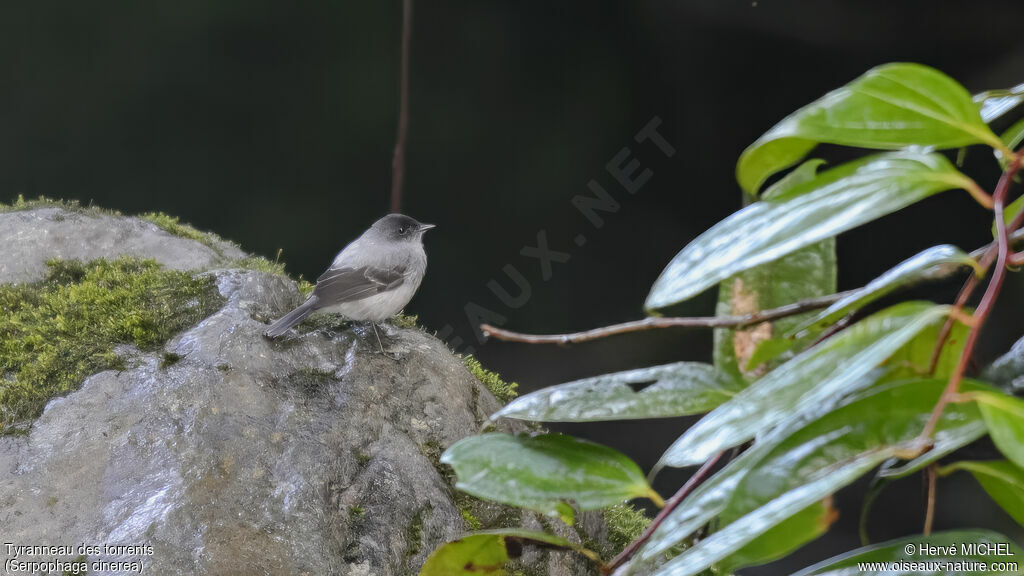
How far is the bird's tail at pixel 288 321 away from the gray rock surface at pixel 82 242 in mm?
494

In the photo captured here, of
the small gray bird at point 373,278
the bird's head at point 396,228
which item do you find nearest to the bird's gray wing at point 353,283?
the small gray bird at point 373,278

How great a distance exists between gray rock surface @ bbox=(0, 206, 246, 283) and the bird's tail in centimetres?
49

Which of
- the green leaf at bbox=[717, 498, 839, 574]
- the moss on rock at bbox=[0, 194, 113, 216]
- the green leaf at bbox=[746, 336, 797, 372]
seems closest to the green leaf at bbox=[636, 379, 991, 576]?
the green leaf at bbox=[717, 498, 839, 574]

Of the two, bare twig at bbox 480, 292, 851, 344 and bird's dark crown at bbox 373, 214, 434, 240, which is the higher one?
bare twig at bbox 480, 292, 851, 344

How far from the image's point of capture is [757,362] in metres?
0.87

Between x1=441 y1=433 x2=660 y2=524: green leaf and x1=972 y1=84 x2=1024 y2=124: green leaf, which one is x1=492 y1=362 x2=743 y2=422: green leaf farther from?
x1=972 y1=84 x2=1024 y2=124: green leaf

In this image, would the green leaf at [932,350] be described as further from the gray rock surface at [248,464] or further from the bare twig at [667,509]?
the gray rock surface at [248,464]

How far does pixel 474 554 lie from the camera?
0.91 m

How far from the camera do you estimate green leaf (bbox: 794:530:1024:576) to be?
0.70m

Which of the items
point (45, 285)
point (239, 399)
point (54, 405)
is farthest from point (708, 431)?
point (45, 285)

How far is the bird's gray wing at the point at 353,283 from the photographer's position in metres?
2.74

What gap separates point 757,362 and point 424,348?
1.82m

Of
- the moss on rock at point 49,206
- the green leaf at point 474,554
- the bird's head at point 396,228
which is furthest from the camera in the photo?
the bird's head at point 396,228

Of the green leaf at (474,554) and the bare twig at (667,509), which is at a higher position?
the bare twig at (667,509)
